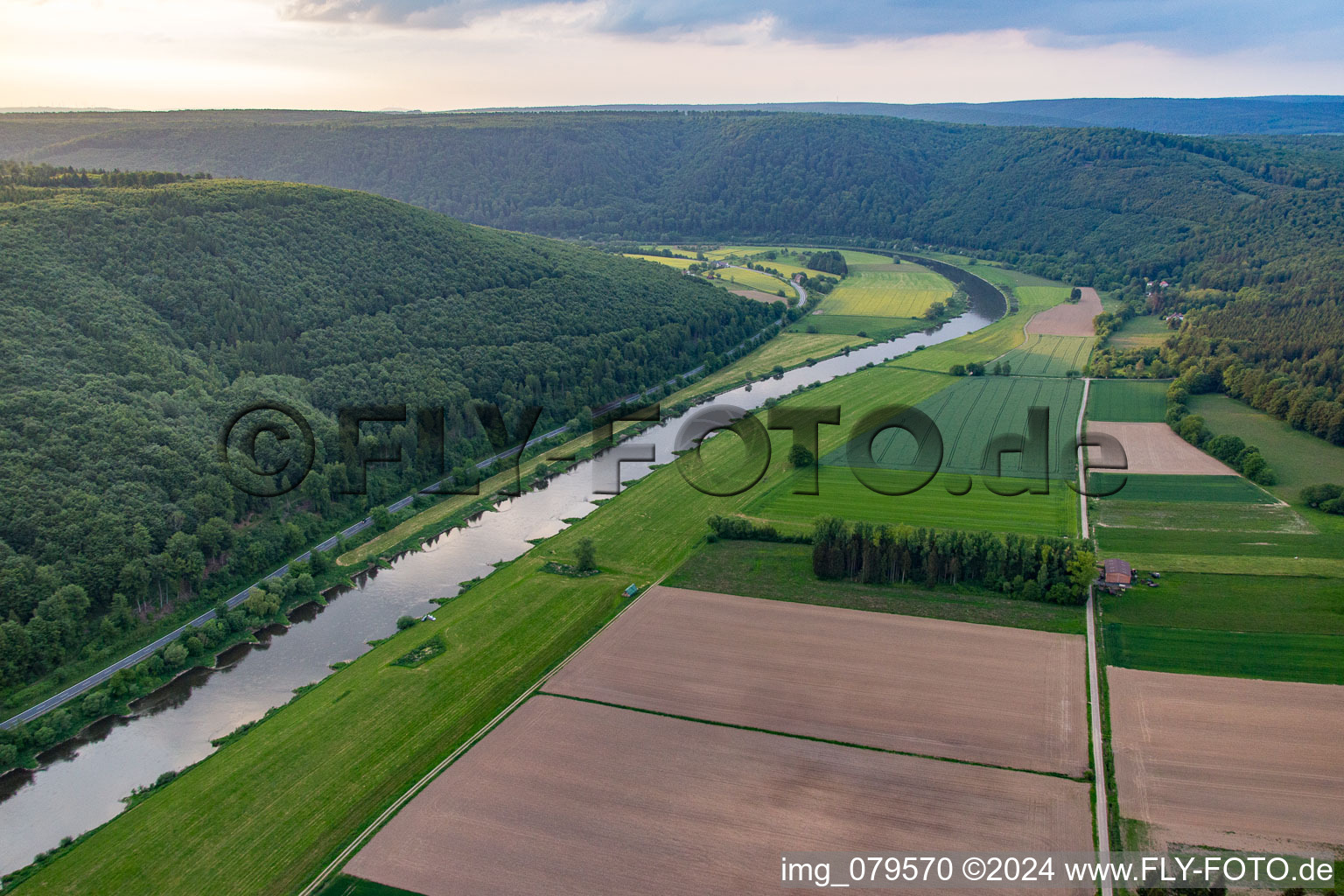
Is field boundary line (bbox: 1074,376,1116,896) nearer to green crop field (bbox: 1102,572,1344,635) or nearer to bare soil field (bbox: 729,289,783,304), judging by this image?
green crop field (bbox: 1102,572,1344,635)

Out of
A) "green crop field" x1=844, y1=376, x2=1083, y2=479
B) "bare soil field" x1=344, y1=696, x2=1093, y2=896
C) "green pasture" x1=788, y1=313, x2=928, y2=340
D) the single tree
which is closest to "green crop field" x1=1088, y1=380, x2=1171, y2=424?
"green crop field" x1=844, y1=376, x2=1083, y2=479

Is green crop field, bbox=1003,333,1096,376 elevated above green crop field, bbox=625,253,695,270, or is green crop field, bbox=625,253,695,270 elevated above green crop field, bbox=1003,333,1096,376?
green crop field, bbox=625,253,695,270

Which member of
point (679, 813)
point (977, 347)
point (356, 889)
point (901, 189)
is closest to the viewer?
point (356, 889)

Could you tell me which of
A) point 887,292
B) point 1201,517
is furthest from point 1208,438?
point 887,292

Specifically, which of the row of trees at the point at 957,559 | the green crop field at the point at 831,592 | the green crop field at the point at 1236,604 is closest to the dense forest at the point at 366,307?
the green crop field at the point at 831,592

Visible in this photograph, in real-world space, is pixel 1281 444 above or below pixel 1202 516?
above

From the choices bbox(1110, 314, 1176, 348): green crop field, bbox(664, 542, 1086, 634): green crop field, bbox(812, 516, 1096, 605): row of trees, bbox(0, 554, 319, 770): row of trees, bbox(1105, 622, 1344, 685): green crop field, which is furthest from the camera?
bbox(1110, 314, 1176, 348): green crop field

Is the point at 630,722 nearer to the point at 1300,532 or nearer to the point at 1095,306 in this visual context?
the point at 1300,532

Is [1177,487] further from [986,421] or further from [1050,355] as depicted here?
[1050,355]
